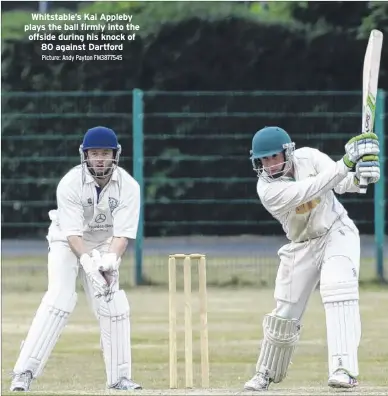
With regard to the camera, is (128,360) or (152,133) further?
(152,133)

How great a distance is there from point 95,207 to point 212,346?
89.1 inches

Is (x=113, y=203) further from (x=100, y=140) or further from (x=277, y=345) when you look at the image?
(x=277, y=345)

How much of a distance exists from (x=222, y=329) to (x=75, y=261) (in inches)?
120

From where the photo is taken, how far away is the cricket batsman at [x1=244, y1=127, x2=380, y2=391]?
251 inches

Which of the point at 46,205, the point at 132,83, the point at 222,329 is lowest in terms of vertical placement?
the point at 222,329

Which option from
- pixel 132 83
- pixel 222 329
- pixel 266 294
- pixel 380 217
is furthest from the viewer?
pixel 132 83

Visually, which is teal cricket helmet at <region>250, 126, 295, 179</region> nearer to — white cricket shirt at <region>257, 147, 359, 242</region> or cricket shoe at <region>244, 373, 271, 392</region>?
white cricket shirt at <region>257, 147, 359, 242</region>

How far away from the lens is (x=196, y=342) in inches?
372

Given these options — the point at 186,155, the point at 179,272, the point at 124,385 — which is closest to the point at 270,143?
the point at 124,385

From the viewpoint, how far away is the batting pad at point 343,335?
20.9ft

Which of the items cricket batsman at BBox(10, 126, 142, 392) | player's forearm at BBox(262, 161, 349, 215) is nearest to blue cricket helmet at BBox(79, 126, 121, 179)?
cricket batsman at BBox(10, 126, 142, 392)

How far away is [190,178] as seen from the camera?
14195 mm

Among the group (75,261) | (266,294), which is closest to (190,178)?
(266,294)

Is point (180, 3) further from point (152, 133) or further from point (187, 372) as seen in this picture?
point (187, 372)
